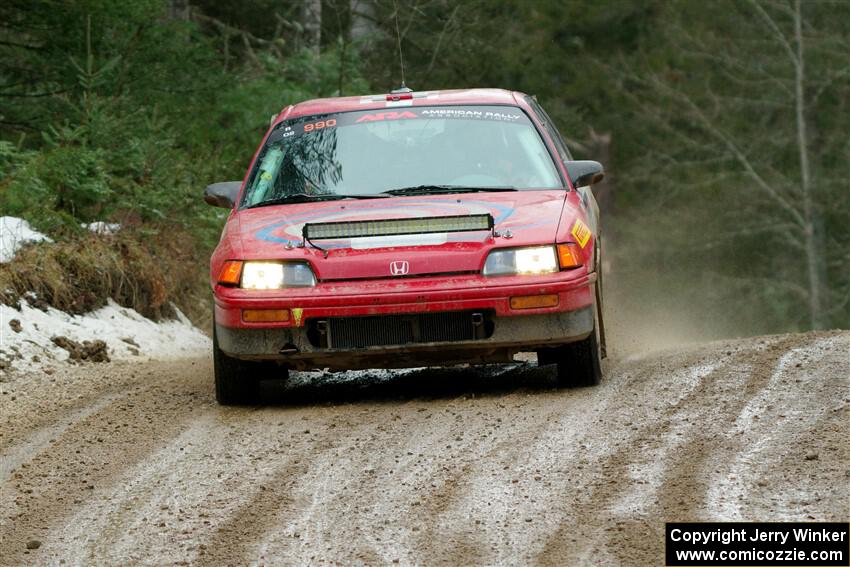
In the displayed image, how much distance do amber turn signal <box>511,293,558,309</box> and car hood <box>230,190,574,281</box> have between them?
0.26m

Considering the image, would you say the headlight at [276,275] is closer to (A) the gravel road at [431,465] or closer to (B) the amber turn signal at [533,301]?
(A) the gravel road at [431,465]

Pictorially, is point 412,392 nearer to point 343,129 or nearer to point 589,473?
point 343,129

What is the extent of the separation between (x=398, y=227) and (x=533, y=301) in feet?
2.66

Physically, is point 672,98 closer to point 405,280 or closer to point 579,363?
point 579,363

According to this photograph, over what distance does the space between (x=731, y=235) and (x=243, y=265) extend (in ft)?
99.6

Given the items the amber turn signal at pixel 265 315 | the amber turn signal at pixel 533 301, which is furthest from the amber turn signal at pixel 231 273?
the amber turn signal at pixel 533 301

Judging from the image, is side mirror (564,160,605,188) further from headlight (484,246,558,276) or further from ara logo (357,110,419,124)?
headlight (484,246,558,276)

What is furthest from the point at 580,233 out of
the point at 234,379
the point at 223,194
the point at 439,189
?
the point at 223,194

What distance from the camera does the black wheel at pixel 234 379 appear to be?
7703mm

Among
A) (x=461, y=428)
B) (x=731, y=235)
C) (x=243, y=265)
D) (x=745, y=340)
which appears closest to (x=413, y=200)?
(x=243, y=265)

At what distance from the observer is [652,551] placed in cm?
457

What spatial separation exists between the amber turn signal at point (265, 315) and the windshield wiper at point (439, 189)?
3.73 feet

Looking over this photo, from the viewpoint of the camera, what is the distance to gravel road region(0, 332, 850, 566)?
4.87 metres

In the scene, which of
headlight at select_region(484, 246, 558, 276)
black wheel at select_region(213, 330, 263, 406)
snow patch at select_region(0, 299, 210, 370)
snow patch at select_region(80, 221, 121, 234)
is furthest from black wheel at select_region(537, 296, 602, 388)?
snow patch at select_region(80, 221, 121, 234)
